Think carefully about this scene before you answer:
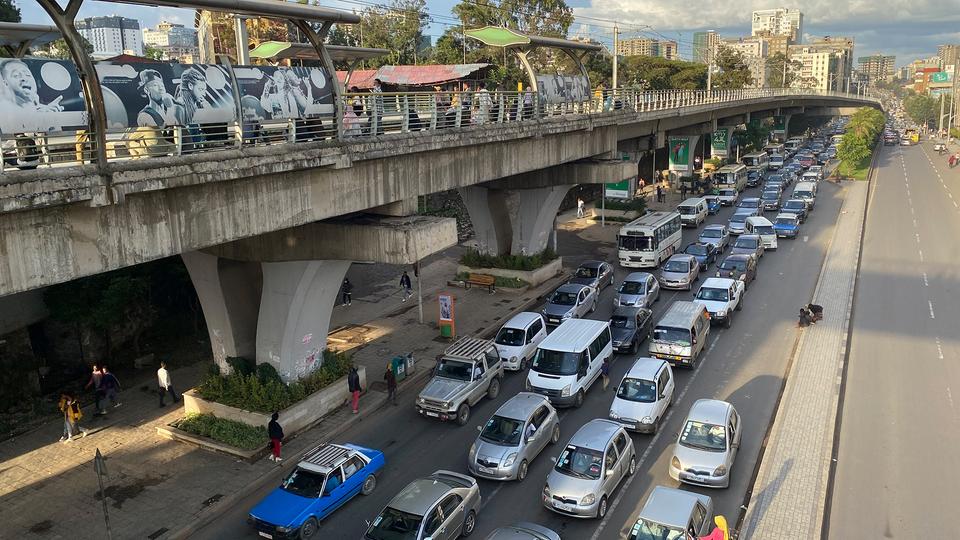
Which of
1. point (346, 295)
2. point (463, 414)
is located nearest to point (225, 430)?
point (463, 414)

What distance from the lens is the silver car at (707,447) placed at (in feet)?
46.7

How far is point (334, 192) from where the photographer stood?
15.3 meters

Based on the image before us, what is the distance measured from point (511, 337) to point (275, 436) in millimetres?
8392

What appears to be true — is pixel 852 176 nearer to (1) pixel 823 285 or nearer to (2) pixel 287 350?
(1) pixel 823 285

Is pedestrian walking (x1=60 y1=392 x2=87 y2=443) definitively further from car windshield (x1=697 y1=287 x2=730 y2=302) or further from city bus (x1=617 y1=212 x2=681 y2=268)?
city bus (x1=617 y1=212 x2=681 y2=268)

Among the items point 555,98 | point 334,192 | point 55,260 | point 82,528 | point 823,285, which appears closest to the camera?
point 55,260

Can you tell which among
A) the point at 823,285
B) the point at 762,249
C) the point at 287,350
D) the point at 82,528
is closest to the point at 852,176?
the point at 762,249

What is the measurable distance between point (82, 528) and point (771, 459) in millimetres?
14886

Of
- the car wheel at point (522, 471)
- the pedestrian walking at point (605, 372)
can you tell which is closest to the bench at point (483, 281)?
the pedestrian walking at point (605, 372)

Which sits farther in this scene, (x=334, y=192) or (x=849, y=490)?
(x=334, y=192)

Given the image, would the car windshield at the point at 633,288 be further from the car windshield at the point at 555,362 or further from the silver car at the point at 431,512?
the silver car at the point at 431,512

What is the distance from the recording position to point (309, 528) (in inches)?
524

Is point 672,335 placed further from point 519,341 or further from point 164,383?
point 164,383

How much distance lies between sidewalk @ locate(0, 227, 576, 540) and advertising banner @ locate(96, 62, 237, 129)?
810 centimetres
